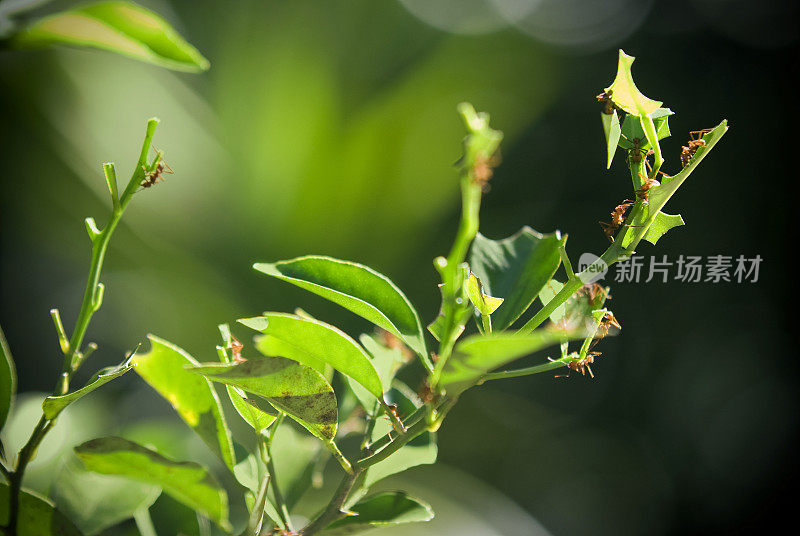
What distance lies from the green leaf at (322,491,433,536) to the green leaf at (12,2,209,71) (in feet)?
0.42

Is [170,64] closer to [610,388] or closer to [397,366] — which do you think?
[397,366]

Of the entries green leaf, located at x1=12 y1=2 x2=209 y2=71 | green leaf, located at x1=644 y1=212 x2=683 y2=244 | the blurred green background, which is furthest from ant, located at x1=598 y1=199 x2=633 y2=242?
the blurred green background

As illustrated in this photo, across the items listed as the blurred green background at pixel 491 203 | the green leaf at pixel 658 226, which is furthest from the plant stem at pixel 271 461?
the blurred green background at pixel 491 203

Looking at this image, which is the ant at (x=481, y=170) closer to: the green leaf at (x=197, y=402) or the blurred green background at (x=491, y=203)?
the green leaf at (x=197, y=402)

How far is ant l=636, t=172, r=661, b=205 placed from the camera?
0.15m

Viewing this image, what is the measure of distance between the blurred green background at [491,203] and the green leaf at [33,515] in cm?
88

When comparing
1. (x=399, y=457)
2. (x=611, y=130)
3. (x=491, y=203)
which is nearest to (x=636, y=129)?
(x=611, y=130)

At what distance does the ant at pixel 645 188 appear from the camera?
0.15m

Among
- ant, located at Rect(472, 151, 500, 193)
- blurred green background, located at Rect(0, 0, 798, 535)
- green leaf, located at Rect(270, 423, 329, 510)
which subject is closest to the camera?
ant, located at Rect(472, 151, 500, 193)

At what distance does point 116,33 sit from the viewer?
0.15m

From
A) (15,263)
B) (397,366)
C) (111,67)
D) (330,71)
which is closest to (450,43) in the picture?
(330,71)

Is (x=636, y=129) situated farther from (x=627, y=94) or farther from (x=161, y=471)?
(x=161, y=471)

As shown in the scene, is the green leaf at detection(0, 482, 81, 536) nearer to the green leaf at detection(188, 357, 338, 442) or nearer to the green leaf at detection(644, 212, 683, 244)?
the green leaf at detection(188, 357, 338, 442)

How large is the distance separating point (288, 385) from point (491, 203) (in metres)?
1.07
